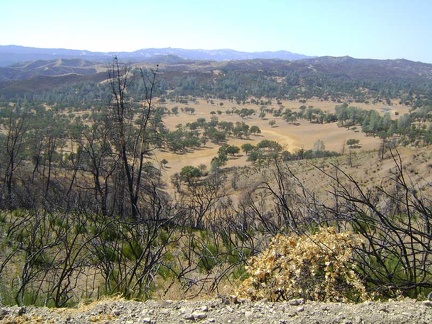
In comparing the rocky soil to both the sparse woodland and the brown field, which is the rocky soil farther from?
the brown field

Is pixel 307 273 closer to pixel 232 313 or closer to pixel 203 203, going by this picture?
pixel 232 313

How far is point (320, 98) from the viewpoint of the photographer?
10819 cm

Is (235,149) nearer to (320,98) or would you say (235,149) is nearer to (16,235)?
(16,235)

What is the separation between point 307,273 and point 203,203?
4580mm

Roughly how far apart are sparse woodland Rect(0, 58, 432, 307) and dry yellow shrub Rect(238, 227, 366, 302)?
0.01 metres

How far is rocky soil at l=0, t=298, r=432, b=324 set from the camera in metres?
3.01

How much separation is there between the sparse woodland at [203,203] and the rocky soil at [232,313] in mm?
348

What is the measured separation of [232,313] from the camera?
10.4ft

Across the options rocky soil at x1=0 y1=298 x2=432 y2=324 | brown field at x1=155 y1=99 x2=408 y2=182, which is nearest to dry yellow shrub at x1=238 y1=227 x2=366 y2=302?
rocky soil at x1=0 y1=298 x2=432 y2=324

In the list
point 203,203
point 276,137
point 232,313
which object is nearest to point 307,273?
point 232,313

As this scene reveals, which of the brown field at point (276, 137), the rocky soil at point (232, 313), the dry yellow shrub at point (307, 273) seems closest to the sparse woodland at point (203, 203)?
the dry yellow shrub at point (307, 273)

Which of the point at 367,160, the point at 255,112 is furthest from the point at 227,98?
the point at 367,160

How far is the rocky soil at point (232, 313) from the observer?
301 cm

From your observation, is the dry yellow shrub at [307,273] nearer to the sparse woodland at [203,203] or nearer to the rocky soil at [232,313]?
the sparse woodland at [203,203]
